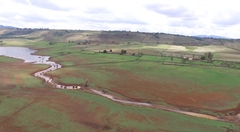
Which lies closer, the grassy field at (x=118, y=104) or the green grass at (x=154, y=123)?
the green grass at (x=154, y=123)

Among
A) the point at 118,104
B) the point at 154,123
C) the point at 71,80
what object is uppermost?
the point at 71,80

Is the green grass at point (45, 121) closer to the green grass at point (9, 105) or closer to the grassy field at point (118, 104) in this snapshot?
the grassy field at point (118, 104)

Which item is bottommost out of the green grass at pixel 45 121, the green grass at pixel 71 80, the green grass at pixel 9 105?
the green grass at pixel 45 121

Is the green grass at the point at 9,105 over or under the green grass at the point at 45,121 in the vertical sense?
over

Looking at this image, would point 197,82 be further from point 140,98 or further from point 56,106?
point 56,106

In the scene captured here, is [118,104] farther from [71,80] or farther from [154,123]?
[71,80]

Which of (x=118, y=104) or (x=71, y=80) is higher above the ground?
(x=71, y=80)

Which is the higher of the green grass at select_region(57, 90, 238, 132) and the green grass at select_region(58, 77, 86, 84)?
the green grass at select_region(58, 77, 86, 84)

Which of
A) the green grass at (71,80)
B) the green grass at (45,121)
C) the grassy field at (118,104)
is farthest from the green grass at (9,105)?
the green grass at (71,80)

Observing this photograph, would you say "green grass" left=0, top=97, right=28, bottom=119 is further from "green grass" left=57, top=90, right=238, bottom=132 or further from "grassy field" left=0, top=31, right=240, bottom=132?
"green grass" left=57, top=90, right=238, bottom=132

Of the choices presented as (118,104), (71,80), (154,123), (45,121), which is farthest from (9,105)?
(154,123)

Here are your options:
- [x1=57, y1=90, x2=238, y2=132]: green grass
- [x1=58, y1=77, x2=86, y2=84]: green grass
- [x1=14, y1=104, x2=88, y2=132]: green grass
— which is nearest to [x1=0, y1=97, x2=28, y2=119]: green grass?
[x1=14, y1=104, x2=88, y2=132]: green grass
